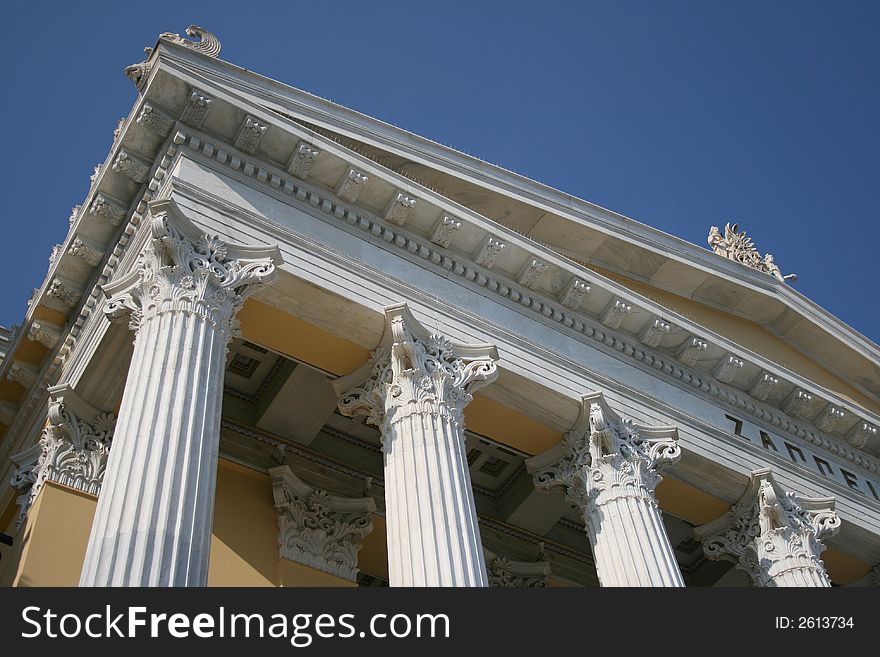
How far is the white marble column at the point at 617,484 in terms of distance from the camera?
15.5 meters

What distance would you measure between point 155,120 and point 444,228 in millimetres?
4682


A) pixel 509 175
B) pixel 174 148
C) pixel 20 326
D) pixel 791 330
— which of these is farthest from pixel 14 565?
pixel 791 330

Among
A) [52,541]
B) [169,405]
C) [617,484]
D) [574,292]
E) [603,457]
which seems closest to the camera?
[169,405]

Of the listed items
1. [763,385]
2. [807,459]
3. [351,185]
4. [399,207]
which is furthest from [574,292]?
[807,459]

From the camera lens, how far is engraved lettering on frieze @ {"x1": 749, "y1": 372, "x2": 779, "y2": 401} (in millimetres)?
20531

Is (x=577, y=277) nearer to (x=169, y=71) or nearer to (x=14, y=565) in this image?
(x=169, y=71)

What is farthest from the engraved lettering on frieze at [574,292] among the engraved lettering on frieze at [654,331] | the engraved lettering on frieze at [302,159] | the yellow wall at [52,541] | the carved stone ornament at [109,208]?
the yellow wall at [52,541]

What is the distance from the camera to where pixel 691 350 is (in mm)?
19719

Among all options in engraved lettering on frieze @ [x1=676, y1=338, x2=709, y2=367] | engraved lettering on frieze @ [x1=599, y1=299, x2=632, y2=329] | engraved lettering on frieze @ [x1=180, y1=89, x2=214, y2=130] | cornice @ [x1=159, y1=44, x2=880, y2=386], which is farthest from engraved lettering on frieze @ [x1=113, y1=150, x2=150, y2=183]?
engraved lettering on frieze @ [x1=676, y1=338, x2=709, y2=367]

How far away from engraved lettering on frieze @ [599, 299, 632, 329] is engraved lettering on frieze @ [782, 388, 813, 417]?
4222 mm

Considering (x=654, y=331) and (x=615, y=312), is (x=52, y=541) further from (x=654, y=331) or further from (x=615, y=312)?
(x=654, y=331)

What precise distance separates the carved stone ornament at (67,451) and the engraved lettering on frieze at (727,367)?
34.9ft

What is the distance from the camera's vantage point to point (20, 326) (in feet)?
59.9

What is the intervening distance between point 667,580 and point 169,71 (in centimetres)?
991
